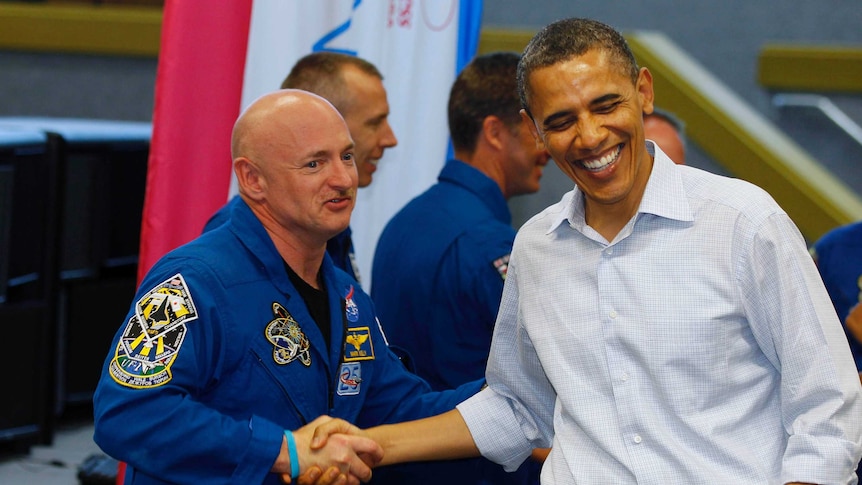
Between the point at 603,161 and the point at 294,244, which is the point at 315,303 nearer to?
the point at 294,244

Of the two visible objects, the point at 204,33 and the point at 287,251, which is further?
the point at 204,33

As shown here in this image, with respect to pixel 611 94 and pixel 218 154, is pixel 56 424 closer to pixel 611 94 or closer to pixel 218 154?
pixel 218 154

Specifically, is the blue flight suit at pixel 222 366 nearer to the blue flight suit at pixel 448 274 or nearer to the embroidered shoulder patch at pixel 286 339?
the embroidered shoulder patch at pixel 286 339

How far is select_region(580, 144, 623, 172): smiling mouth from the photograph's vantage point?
1.83 meters

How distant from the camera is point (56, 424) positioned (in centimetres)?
526

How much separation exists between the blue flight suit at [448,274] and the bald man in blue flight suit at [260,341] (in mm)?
485

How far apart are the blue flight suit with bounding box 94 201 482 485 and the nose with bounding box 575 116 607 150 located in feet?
2.12

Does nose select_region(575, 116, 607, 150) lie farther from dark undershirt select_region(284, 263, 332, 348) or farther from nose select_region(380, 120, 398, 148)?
nose select_region(380, 120, 398, 148)

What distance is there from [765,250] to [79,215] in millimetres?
4145

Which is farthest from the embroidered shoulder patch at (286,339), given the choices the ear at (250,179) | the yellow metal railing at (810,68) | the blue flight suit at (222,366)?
the yellow metal railing at (810,68)

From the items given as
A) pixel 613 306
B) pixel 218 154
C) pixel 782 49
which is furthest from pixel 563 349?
pixel 782 49

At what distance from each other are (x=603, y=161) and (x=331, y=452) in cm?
73

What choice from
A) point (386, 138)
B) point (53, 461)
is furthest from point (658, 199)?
point (53, 461)

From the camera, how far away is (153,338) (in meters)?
1.88
